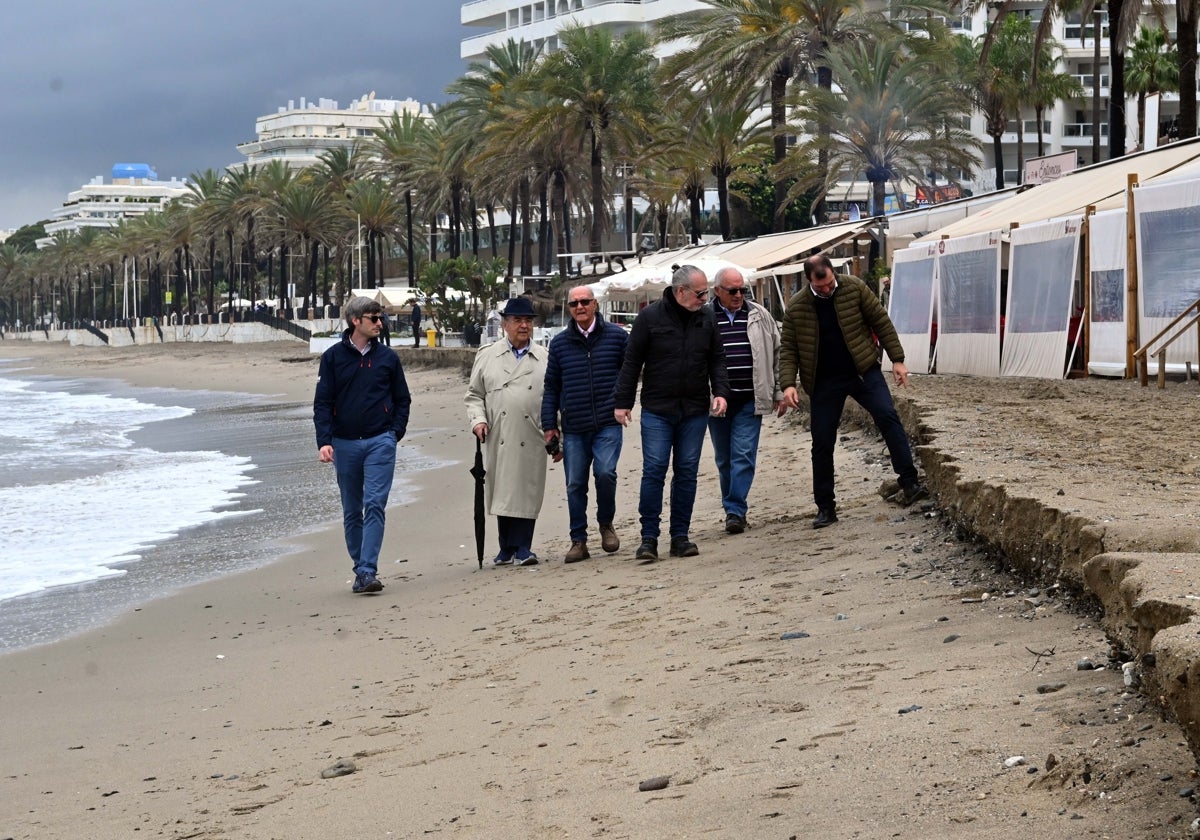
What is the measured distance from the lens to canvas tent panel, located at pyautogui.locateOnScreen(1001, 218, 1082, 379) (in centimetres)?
1628

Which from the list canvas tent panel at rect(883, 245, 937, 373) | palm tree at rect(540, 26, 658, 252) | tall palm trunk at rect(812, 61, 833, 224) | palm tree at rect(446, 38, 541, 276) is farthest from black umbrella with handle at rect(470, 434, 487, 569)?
palm tree at rect(446, 38, 541, 276)

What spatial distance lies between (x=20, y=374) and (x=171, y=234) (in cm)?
3507

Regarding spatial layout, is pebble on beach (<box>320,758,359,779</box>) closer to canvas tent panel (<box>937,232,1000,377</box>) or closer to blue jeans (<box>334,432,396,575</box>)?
blue jeans (<box>334,432,396,575</box>)

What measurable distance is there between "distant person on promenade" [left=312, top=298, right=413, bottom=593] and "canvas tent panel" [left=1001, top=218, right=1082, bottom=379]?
9809mm

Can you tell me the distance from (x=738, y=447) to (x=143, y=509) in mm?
7461

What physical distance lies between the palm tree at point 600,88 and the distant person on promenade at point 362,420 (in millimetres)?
38920

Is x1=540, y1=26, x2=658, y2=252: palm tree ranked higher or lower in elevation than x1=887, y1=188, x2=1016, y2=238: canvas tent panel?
higher

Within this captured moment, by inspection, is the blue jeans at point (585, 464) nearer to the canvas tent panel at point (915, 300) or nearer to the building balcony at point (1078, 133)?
the canvas tent panel at point (915, 300)

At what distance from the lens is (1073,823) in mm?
3131

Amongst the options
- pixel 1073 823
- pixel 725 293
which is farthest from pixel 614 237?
pixel 1073 823

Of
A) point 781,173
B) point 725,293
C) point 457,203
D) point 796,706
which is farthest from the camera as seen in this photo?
point 457,203

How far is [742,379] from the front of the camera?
28.5 feet

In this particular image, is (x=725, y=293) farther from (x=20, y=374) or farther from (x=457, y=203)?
(x=20, y=374)

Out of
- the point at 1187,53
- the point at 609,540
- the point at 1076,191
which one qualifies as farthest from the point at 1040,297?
the point at 609,540
